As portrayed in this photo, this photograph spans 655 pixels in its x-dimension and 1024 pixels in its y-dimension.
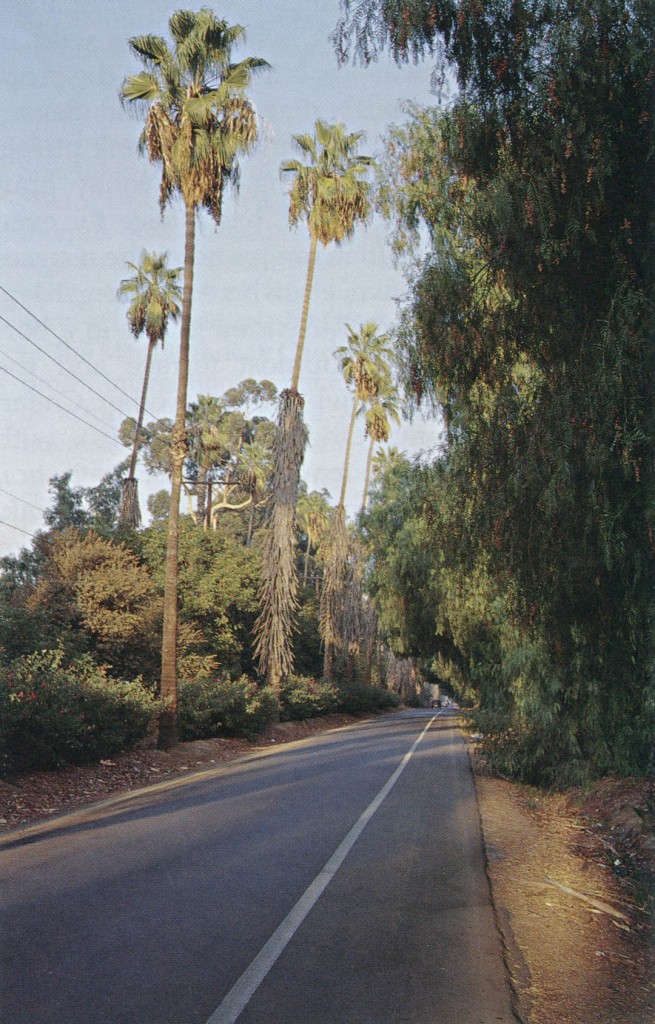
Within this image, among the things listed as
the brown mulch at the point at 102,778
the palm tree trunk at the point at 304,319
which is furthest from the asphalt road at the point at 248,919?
the palm tree trunk at the point at 304,319

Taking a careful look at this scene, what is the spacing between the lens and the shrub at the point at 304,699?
1245 inches

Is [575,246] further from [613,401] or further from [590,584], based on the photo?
[590,584]

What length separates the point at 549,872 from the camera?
350 inches

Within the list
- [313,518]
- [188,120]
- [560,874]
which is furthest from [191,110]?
[313,518]

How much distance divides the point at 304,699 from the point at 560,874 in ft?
81.4

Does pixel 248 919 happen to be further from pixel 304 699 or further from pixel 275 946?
pixel 304 699

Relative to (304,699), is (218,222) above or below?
above

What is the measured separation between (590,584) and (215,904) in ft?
13.0

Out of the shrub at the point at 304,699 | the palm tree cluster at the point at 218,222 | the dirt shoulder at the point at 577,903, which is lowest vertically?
the dirt shoulder at the point at 577,903

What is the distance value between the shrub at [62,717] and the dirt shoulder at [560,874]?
1.04 ft

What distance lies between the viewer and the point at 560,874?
28.8 feet

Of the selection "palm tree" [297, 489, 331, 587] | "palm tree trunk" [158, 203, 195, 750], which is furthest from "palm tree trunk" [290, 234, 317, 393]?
"palm tree" [297, 489, 331, 587]

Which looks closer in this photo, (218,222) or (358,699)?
(218,222)

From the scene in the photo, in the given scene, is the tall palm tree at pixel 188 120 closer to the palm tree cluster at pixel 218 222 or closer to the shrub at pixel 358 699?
the palm tree cluster at pixel 218 222
